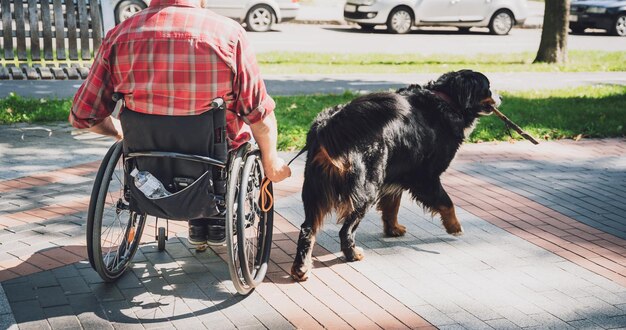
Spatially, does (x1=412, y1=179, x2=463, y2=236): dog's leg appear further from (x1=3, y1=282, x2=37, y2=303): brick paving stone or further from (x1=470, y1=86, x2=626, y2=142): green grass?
(x1=470, y1=86, x2=626, y2=142): green grass

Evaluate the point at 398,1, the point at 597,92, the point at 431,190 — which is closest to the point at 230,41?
the point at 431,190

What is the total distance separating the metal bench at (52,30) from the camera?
29.3ft

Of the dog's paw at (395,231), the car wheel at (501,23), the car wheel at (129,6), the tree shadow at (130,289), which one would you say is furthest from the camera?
the car wheel at (501,23)

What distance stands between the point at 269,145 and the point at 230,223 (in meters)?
0.50

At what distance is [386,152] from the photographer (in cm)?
458

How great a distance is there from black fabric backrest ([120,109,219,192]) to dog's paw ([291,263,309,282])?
2.98 ft

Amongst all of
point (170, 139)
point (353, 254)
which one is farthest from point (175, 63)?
point (353, 254)

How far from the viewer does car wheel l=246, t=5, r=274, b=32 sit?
735 inches

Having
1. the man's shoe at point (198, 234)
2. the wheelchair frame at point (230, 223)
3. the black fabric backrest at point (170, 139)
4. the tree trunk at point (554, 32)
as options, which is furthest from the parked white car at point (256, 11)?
the black fabric backrest at point (170, 139)

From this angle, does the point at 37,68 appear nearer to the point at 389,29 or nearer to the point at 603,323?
the point at 603,323

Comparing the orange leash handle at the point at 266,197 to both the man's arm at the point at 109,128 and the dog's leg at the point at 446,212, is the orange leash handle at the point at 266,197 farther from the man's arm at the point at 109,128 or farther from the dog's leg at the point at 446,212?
the dog's leg at the point at 446,212

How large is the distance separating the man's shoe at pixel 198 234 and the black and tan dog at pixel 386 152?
612mm

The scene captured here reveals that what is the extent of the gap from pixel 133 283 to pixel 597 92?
861cm

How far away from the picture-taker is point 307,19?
21.7m
